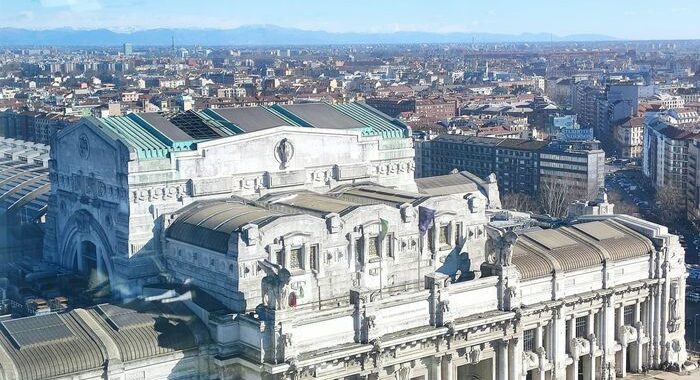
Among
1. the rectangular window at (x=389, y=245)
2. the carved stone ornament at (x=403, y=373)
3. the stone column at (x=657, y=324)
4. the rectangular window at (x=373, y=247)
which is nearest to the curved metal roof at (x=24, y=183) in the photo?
the rectangular window at (x=373, y=247)

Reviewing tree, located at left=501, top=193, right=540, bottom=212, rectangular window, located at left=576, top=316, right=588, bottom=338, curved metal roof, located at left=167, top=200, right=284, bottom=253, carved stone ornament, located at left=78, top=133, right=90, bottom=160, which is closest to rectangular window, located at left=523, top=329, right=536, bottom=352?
rectangular window, located at left=576, top=316, right=588, bottom=338

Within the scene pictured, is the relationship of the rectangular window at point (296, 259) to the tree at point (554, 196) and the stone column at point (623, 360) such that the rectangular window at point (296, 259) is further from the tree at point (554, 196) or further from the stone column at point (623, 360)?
the tree at point (554, 196)

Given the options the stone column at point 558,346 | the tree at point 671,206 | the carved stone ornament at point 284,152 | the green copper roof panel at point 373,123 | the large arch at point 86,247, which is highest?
the green copper roof panel at point 373,123

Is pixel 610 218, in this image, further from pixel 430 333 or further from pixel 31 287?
pixel 31 287

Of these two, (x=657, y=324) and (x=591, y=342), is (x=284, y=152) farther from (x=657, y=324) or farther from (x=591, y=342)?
(x=657, y=324)

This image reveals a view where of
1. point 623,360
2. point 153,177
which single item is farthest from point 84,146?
point 623,360

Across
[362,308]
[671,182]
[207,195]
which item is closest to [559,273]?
[362,308]
